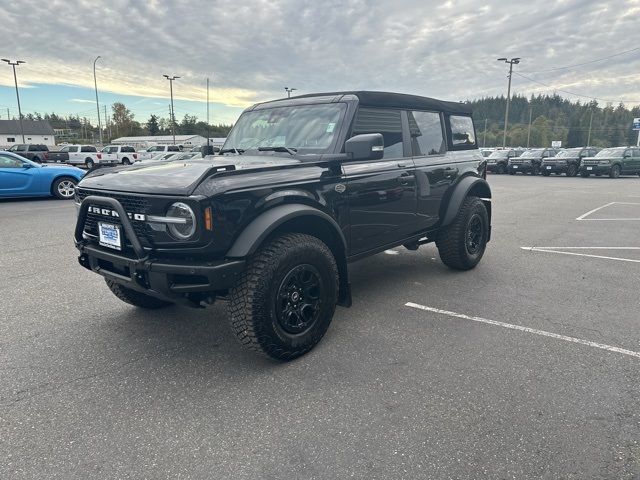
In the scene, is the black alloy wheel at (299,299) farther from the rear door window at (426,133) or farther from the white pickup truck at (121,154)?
the white pickup truck at (121,154)

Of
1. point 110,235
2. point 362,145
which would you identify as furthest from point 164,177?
point 362,145

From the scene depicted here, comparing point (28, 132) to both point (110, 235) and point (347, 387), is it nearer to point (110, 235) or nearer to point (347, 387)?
point (110, 235)

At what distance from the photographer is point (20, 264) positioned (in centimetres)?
569

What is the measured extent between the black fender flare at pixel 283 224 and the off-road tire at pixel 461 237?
2.01 metres

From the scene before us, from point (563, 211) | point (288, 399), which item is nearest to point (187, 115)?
point (563, 211)

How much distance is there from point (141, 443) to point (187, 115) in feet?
346

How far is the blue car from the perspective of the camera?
11.5 metres

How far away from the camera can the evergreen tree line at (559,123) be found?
324 feet

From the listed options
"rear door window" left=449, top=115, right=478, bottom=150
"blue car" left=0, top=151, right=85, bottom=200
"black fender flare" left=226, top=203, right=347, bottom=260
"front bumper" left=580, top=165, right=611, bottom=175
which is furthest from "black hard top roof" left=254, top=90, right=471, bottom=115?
"front bumper" left=580, top=165, right=611, bottom=175

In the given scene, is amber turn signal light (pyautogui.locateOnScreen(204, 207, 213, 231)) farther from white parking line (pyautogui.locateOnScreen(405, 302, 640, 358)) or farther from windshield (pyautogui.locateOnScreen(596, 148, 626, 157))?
windshield (pyautogui.locateOnScreen(596, 148, 626, 157))

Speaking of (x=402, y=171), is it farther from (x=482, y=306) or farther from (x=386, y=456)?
(x=386, y=456)

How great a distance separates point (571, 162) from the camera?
25.7m

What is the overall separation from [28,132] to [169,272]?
109 m

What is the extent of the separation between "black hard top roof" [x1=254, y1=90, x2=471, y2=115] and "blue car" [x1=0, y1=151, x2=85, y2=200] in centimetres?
999
